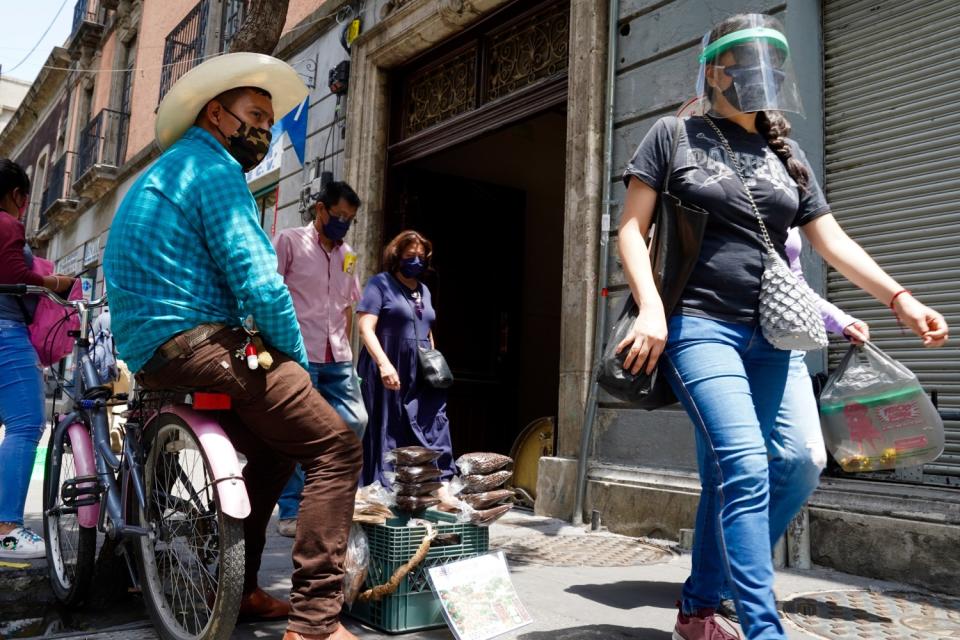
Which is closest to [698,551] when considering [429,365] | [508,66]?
[429,365]

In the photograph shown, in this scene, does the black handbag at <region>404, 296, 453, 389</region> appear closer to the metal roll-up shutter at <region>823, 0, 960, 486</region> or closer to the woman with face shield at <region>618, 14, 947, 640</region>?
the metal roll-up shutter at <region>823, 0, 960, 486</region>

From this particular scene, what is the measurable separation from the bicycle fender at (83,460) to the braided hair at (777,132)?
8.80 ft

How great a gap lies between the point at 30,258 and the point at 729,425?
3345mm

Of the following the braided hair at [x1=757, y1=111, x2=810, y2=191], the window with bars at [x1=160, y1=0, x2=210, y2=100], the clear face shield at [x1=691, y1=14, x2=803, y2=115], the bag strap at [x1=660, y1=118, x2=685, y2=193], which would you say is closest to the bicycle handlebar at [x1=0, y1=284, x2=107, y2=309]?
the bag strap at [x1=660, y1=118, x2=685, y2=193]

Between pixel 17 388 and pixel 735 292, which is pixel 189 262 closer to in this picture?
pixel 735 292

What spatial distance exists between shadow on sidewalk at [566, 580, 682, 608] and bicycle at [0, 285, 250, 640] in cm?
161

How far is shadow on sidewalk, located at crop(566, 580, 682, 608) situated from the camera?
10.7 ft

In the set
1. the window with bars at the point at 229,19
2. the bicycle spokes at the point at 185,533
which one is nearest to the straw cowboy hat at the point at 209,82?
the bicycle spokes at the point at 185,533

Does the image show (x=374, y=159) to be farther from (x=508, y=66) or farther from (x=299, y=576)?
(x=299, y=576)

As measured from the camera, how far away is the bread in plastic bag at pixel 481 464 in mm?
3014

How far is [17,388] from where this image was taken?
139 inches

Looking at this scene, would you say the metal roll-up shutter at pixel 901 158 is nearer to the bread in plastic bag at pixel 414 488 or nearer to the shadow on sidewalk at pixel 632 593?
the shadow on sidewalk at pixel 632 593

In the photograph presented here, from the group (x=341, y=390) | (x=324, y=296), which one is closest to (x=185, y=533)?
(x=341, y=390)

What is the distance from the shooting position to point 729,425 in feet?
7.09
